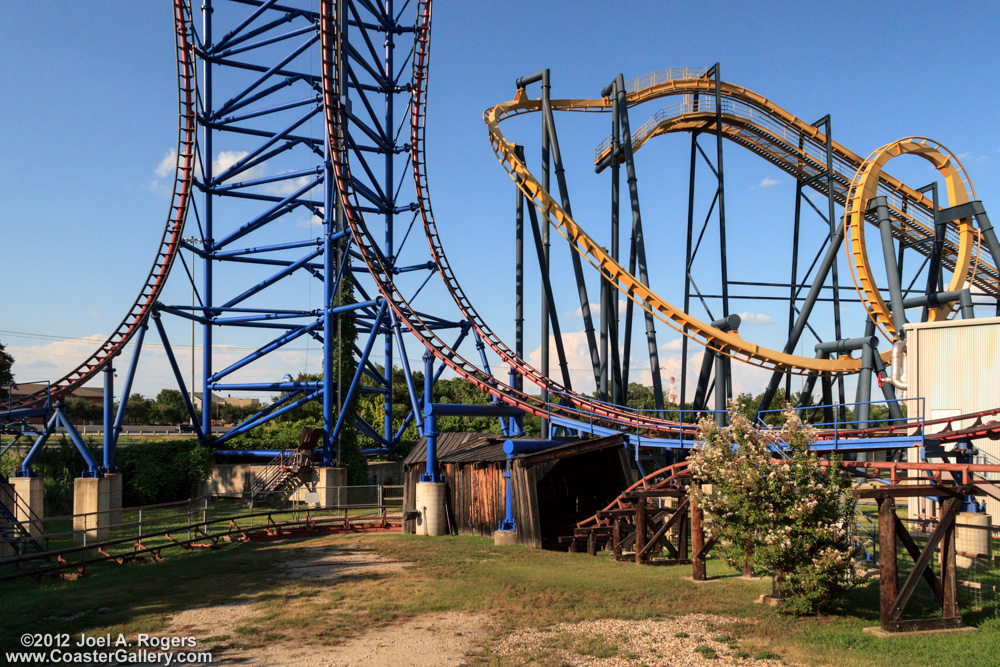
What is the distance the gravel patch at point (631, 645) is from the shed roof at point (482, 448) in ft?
28.3

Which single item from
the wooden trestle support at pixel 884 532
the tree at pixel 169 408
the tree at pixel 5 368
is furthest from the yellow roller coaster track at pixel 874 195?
the tree at pixel 169 408

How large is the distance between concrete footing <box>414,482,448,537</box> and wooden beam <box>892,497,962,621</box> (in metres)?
14.2

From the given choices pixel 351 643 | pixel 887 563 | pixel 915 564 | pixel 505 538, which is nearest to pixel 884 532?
pixel 887 563

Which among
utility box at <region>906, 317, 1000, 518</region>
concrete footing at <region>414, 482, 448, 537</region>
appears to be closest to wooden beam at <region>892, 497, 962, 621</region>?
utility box at <region>906, 317, 1000, 518</region>

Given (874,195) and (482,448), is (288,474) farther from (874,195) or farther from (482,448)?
(874,195)

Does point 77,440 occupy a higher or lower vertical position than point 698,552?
higher

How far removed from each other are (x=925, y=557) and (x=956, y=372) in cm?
1097

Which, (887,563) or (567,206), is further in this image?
(567,206)

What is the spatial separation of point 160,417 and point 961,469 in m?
85.2

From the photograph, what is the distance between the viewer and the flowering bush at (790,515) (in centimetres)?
1131

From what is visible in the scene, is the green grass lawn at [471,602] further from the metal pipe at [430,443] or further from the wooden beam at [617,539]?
the metal pipe at [430,443]

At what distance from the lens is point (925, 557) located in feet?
35.3

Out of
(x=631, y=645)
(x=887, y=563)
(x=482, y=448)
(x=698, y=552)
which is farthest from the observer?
(x=482, y=448)

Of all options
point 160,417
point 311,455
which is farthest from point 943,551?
point 160,417
